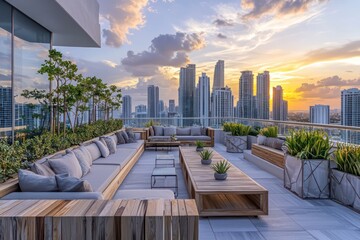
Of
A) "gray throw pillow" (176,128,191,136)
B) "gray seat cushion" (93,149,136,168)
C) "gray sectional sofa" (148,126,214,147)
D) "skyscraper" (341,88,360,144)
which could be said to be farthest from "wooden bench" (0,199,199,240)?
"gray throw pillow" (176,128,191,136)

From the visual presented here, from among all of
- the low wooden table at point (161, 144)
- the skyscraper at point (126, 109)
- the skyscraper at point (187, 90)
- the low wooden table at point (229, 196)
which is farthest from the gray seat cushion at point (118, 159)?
the skyscraper at point (187, 90)

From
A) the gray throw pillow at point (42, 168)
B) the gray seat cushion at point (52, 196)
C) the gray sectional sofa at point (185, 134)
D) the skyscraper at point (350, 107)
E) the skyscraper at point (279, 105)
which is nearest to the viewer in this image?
the gray seat cushion at point (52, 196)

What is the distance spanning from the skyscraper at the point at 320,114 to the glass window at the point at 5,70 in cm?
659

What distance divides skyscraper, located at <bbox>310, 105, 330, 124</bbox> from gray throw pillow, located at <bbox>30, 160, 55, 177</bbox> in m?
5.41

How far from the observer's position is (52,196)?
235 centimetres

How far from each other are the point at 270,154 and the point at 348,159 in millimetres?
2056

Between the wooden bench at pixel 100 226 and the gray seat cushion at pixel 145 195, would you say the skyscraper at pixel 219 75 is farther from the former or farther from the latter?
the wooden bench at pixel 100 226

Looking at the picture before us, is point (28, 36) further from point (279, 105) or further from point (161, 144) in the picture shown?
point (279, 105)

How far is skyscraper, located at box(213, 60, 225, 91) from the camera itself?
518 inches

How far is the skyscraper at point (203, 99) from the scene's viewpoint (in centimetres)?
1170

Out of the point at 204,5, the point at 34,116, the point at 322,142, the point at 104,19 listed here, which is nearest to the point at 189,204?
the point at 322,142

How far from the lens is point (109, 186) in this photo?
11.6 feet

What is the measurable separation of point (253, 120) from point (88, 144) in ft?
20.0

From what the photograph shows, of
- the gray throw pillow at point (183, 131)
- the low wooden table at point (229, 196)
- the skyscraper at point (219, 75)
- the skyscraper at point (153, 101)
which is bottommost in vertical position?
the low wooden table at point (229, 196)
